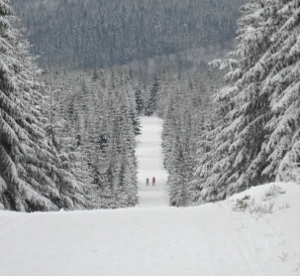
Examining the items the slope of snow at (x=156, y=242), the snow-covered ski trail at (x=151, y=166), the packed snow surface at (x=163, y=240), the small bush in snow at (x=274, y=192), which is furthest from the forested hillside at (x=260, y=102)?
the snow-covered ski trail at (x=151, y=166)

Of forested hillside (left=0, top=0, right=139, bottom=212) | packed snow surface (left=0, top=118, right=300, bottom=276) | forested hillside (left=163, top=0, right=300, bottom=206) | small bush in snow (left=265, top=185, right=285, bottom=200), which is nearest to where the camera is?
packed snow surface (left=0, top=118, right=300, bottom=276)

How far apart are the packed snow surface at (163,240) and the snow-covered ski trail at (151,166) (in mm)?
43818

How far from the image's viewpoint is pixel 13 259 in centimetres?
543

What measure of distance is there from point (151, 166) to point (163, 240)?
2907 inches

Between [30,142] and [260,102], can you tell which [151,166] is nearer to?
[260,102]

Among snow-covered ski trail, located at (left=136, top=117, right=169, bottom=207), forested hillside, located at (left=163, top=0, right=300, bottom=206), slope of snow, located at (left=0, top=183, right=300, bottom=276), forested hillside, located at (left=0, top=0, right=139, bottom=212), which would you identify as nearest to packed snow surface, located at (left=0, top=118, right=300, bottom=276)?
slope of snow, located at (left=0, top=183, right=300, bottom=276)

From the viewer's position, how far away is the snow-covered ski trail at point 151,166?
205 ft

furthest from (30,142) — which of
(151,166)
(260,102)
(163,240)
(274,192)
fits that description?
(151,166)

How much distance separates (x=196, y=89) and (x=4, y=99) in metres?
122

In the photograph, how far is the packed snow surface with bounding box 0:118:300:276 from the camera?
202 inches

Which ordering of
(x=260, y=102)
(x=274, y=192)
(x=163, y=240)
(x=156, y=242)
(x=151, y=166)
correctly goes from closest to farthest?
(x=156, y=242)
(x=163, y=240)
(x=274, y=192)
(x=260, y=102)
(x=151, y=166)

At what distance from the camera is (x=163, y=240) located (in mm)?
6414

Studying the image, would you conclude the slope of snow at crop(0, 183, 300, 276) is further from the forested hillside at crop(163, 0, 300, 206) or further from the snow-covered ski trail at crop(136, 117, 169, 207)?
the snow-covered ski trail at crop(136, 117, 169, 207)

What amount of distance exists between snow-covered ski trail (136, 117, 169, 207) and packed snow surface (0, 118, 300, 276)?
43818 millimetres
